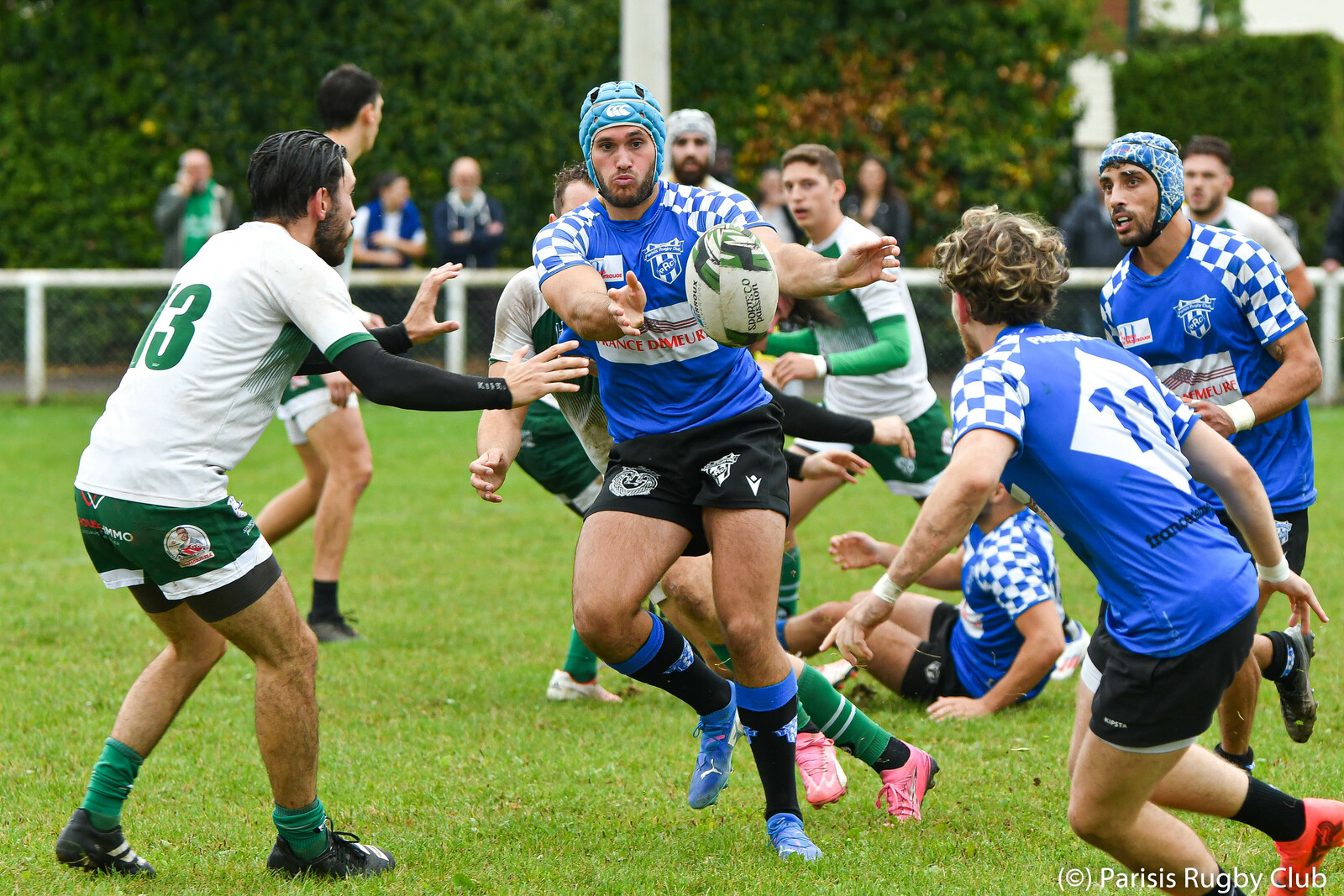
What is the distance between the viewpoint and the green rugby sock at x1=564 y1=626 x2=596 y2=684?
599 cm

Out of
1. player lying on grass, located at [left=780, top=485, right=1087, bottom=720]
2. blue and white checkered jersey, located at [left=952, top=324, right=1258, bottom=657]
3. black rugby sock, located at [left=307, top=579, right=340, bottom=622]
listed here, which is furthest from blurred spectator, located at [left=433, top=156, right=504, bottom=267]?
blue and white checkered jersey, located at [left=952, top=324, right=1258, bottom=657]

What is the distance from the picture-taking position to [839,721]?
179 inches

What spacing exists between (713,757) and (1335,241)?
472 inches

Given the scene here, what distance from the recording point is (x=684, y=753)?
522 centimetres

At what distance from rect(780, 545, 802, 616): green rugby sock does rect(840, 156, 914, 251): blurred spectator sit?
748 centimetres

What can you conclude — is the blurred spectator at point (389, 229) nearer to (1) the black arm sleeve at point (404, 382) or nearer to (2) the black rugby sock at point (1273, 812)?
(1) the black arm sleeve at point (404, 382)

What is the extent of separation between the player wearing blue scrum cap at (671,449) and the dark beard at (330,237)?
0.59 metres

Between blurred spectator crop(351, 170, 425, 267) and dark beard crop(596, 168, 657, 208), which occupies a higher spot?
dark beard crop(596, 168, 657, 208)

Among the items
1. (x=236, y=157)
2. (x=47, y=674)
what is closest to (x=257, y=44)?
(x=236, y=157)

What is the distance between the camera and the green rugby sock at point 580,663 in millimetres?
5988

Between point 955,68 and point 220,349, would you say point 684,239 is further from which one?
A: point 955,68

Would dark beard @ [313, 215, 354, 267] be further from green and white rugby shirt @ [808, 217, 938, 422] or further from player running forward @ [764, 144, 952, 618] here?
green and white rugby shirt @ [808, 217, 938, 422]

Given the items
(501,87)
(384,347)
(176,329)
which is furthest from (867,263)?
(501,87)

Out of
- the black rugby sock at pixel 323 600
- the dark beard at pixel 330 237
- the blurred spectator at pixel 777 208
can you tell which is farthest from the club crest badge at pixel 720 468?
the blurred spectator at pixel 777 208
